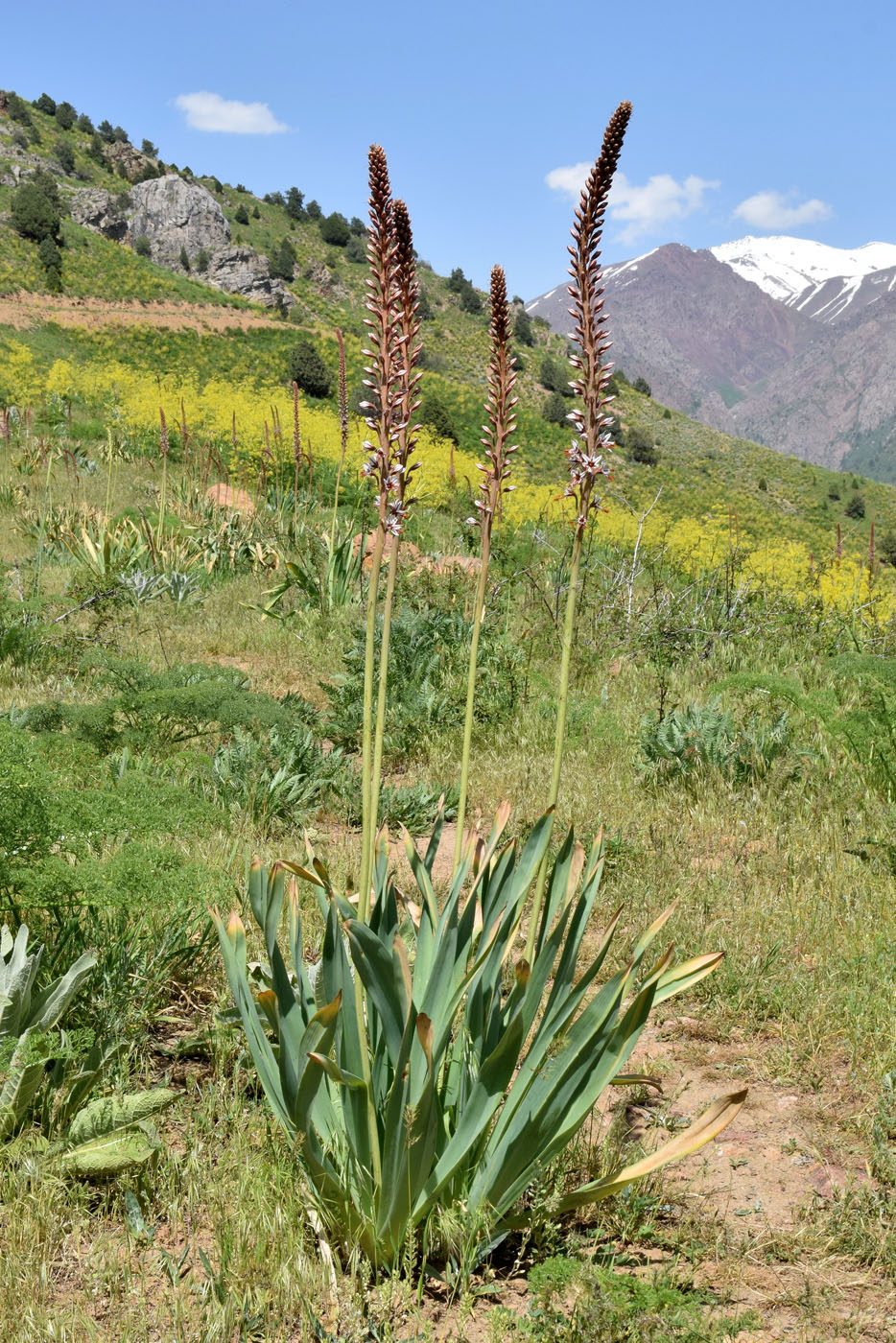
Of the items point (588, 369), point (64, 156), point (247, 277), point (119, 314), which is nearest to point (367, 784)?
point (588, 369)

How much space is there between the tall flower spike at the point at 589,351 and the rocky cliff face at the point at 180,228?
6544 centimetres

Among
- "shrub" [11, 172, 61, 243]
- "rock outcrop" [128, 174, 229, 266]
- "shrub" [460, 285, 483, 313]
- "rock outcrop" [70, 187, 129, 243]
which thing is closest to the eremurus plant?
"shrub" [11, 172, 61, 243]

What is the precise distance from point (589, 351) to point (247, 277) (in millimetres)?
70556

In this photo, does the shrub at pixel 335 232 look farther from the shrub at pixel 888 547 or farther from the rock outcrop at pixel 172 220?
the shrub at pixel 888 547

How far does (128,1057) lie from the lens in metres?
2.50

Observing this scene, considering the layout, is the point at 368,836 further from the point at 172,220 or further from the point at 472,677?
the point at 172,220

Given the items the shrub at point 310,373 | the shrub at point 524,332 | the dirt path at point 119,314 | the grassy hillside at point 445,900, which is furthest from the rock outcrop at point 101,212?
the grassy hillside at point 445,900

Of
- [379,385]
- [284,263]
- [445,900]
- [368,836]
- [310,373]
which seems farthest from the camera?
[284,263]

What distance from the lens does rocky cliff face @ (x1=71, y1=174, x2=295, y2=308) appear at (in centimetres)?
6312

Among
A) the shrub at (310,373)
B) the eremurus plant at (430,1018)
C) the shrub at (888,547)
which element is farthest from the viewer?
the shrub at (310,373)

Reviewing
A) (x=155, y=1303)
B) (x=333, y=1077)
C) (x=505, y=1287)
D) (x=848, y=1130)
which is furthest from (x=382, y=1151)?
(x=848, y=1130)

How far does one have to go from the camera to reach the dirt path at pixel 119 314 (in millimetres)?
33188

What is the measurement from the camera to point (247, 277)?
64688 millimetres

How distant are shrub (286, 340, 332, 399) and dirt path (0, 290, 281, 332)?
30.4 ft
